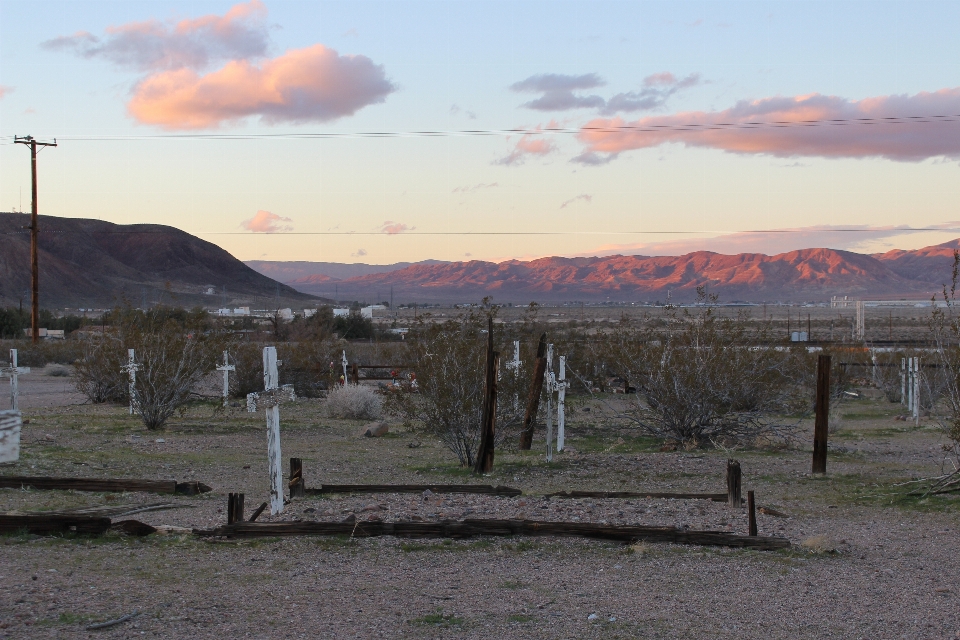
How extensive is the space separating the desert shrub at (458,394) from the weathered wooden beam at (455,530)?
6353mm

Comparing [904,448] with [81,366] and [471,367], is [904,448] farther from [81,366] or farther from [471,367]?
[81,366]

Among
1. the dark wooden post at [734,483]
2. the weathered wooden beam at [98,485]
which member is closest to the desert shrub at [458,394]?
the weathered wooden beam at [98,485]

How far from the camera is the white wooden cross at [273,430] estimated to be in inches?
379

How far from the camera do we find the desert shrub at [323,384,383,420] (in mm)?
25438

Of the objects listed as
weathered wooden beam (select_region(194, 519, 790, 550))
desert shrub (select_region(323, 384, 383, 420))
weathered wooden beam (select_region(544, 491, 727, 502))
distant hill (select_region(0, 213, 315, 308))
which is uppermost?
distant hill (select_region(0, 213, 315, 308))

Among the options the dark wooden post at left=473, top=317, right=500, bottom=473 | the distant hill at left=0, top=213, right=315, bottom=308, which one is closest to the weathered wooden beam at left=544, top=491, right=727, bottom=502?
the dark wooden post at left=473, top=317, right=500, bottom=473

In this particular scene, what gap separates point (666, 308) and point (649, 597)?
43.9 feet

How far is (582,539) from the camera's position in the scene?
868 cm

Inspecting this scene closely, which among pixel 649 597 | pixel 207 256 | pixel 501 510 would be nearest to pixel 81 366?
pixel 501 510

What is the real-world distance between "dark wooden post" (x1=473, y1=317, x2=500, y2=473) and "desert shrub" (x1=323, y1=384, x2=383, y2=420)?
11430 millimetres

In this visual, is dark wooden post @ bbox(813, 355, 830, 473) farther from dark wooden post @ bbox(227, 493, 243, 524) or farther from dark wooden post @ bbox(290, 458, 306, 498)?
dark wooden post @ bbox(227, 493, 243, 524)

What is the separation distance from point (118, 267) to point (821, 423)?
13189cm

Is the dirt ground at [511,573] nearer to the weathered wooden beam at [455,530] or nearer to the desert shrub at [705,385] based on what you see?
the weathered wooden beam at [455,530]

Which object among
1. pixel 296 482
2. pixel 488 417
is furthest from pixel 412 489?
pixel 488 417
